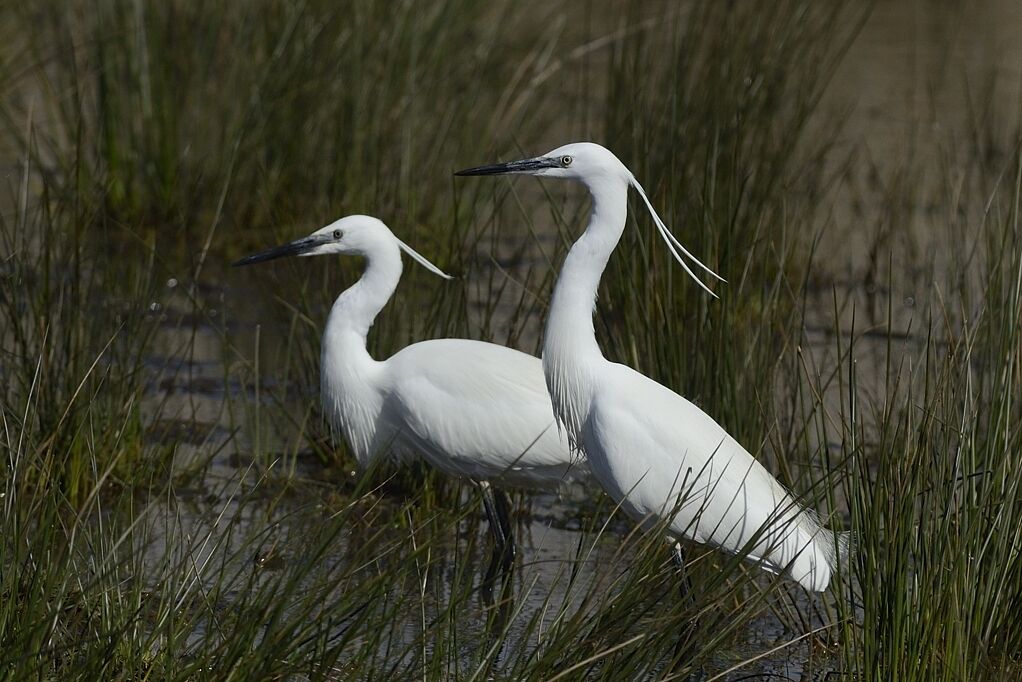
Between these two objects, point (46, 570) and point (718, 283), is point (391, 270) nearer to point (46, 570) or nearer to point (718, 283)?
point (718, 283)

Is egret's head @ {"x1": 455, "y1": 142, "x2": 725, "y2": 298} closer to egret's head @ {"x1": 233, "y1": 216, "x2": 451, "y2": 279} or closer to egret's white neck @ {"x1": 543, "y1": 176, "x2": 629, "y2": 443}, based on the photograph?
egret's white neck @ {"x1": 543, "y1": 176, "x2": 629, "y2": 443}

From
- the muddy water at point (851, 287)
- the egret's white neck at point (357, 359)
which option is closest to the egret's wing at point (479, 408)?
the egret's white neck at point (357, 359)

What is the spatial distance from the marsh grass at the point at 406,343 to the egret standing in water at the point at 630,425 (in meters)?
0.11

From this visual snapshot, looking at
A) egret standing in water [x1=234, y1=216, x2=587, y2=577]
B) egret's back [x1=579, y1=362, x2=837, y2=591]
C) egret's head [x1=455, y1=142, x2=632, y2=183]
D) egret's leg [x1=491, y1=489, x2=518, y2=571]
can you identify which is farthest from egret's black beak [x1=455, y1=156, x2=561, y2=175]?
egret's leg [x1=491, y1=489, x2=518, y2=571]

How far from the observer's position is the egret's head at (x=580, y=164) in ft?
9.84

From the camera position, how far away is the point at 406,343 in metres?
4.34

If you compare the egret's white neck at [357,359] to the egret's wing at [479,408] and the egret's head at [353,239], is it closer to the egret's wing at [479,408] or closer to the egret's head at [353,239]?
the egret's head at [353,239]

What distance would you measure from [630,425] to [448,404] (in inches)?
27.4

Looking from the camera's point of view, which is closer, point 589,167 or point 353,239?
point 589,167

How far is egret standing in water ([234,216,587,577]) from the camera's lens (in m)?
3.64

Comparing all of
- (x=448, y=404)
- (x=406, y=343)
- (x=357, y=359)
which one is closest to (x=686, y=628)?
(x=448, y=404)

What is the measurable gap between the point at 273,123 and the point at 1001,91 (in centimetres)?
451

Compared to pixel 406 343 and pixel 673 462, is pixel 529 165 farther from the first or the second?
pixel 406 343

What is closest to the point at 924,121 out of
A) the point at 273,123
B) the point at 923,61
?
the point at 923,61
